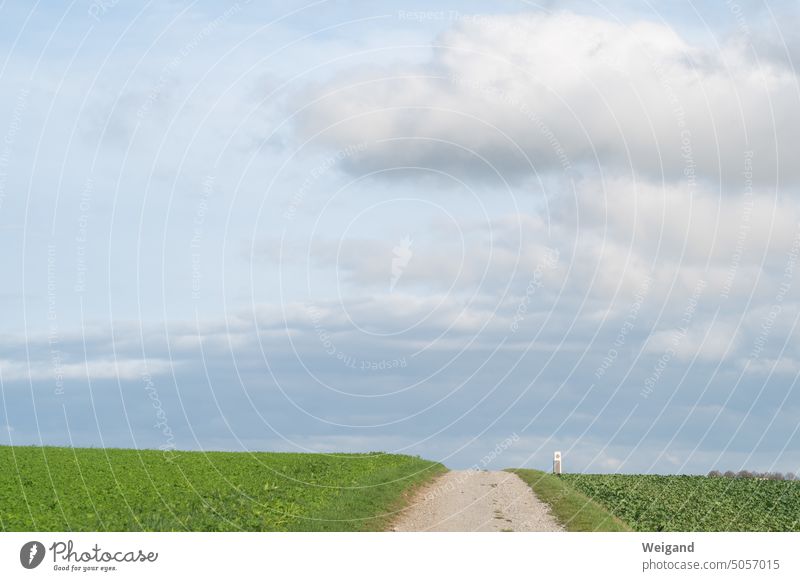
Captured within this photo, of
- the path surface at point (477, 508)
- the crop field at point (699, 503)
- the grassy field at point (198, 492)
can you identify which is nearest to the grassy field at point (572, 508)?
the path surface at point (477, 508)

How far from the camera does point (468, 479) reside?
51.4 m

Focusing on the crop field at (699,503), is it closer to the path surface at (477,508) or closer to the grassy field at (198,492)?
the path surface at (477,508)

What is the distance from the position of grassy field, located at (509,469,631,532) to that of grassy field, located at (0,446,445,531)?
5.76m

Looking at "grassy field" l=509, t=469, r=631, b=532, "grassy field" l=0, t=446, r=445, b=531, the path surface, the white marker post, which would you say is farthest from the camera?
the white marker post

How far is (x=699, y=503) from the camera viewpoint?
141 feet

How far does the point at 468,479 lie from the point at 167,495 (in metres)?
19.3

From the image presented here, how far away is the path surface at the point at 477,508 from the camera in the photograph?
31.5 m

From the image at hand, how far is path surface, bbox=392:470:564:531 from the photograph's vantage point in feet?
103

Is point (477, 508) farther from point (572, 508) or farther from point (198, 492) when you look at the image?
point (198, 492)

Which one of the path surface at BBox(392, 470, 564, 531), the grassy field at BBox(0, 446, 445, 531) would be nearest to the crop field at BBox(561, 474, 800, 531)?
the path surface at BBox(392, 470, 564, 531)

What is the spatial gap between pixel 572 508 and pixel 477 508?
11.5 feet

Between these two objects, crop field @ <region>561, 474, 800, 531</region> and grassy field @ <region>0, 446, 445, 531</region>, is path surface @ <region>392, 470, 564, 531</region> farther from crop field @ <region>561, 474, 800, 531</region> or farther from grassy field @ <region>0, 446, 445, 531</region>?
crop field @ <region>561, 474, 800, 531</region>
